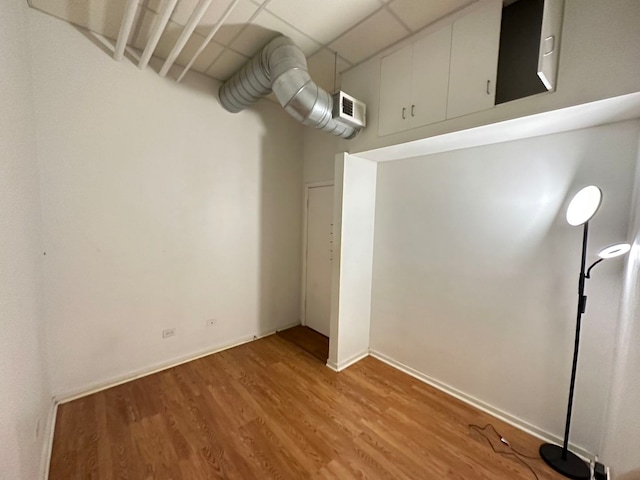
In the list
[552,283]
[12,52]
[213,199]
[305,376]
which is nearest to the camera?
[12,52]

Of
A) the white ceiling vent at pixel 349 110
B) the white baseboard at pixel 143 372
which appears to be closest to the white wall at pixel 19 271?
the white baseboard at pixel 143 372

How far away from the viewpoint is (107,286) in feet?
7.22

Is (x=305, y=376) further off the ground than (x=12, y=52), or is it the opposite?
(x=12, y=52)

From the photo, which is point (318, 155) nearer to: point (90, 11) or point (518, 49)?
point (518, 49)

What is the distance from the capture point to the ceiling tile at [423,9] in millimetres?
1701

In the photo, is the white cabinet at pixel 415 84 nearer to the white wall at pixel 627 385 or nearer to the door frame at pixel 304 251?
the white wall at pixel 627 385

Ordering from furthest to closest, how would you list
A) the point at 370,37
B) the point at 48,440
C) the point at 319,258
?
the point at 319,258 < the point at 370,37 < the point at 48,440

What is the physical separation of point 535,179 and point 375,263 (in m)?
1.57

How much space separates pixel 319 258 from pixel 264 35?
244 cm

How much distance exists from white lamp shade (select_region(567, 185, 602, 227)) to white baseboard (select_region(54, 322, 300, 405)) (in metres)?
3.26

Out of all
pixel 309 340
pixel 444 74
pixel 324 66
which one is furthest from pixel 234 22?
pixel 309 340

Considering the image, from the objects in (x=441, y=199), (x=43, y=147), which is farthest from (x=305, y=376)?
(x=43, y=147)

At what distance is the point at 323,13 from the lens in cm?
181

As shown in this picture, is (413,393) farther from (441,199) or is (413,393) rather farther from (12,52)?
(12,52)
